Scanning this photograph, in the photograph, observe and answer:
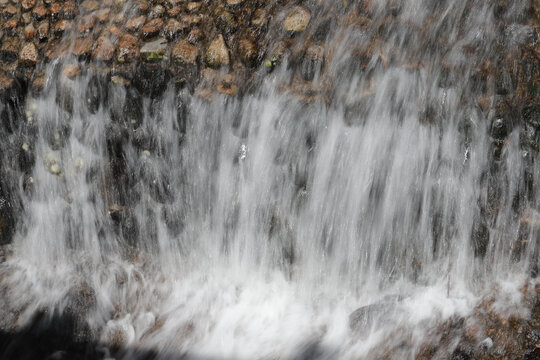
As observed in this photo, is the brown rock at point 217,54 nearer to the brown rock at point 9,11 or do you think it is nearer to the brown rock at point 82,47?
the brown rock at point 82,47

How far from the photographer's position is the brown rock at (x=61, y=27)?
4355mm

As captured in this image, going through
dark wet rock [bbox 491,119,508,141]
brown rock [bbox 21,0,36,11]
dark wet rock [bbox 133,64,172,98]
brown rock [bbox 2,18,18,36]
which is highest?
brown rock [bbox 21,0,36,11]

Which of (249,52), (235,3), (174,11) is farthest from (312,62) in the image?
(174,11)

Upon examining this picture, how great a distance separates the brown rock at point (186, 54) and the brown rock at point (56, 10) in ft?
3.97

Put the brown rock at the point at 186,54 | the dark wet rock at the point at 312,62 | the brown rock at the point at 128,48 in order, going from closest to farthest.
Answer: the dark wet rock at the point at 312,62 < the brown rock at the point at 186,54 < the brown rock at the point at 128,48

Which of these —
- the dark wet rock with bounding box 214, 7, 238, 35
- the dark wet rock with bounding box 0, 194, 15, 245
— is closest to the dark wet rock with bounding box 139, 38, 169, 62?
the dark wet rock with bounding box 214, 7, 238, 35

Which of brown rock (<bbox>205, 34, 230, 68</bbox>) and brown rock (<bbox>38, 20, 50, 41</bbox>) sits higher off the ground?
brown rock (<bbox>38, 20, 50, 41</bbox>)

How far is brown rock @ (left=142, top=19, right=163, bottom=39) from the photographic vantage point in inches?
157

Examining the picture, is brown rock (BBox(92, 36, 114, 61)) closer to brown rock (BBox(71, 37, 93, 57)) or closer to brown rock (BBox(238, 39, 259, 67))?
brown rock (BBox(71, 37, 93, 57))

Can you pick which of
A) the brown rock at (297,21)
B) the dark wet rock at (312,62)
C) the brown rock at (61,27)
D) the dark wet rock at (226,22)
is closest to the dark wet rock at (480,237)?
the dark wet rock at (312,62)

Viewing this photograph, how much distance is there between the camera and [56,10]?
4438mm

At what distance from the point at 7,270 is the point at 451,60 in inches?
145

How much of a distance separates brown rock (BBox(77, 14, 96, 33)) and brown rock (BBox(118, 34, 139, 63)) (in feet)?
1.25

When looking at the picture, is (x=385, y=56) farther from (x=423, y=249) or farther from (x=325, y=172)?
(x=423, y=249)
